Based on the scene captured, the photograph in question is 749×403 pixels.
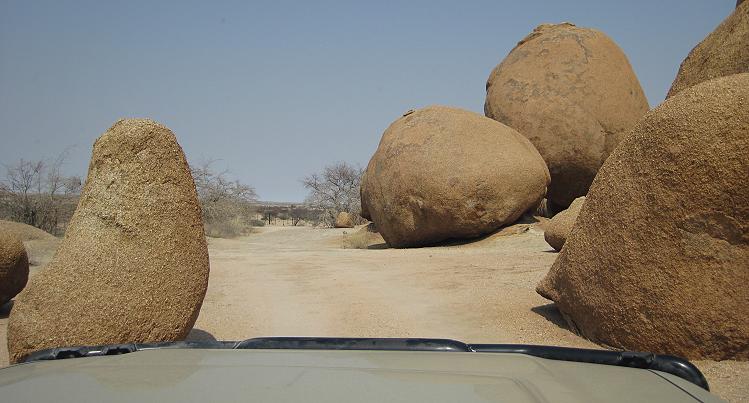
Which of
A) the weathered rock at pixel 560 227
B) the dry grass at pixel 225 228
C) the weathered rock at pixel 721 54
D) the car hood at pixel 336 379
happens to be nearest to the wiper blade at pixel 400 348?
the car hood at pixel 336 379

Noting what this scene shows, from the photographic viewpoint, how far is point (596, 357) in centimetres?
160

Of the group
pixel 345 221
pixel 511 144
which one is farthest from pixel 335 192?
pixel 511 144

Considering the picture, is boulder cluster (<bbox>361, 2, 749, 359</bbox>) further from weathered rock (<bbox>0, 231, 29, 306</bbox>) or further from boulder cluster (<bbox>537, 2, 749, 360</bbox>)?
weathered rock (<bbox>0, 231, 29, 306</bbox>)

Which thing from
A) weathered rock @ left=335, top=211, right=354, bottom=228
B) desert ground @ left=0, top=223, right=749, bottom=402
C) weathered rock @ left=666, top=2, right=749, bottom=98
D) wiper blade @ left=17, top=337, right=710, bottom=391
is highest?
weathered rock @ left=666, top=2, right=749, bottom=98

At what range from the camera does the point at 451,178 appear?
1304 cm

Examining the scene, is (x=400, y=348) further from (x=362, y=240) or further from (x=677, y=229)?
(x=362, y=240)

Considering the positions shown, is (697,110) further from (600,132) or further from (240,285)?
(600,132)

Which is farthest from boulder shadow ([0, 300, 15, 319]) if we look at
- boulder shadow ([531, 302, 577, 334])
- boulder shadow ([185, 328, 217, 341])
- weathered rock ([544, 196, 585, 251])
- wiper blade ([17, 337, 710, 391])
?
weathered rock ([544, 196, 585, 251])

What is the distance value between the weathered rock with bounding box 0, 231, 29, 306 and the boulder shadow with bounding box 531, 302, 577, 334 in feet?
18.1

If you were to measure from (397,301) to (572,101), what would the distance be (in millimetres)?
10863

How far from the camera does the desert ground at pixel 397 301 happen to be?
5.42 meters

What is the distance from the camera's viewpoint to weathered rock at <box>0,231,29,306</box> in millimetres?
6602

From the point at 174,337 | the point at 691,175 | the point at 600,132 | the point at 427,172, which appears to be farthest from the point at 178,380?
the point at 600,132

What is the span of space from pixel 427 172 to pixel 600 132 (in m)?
5.53
